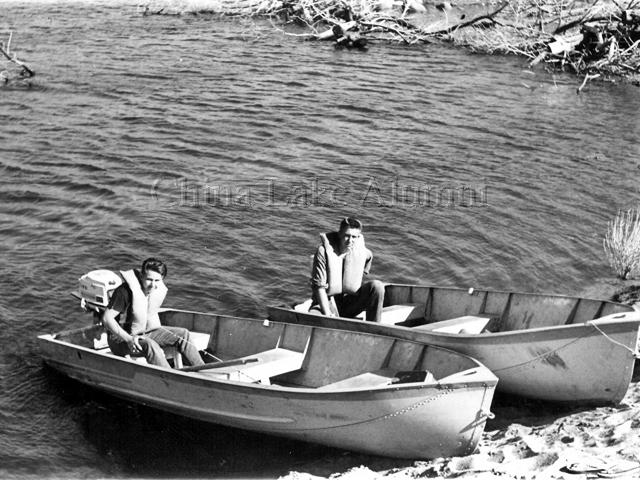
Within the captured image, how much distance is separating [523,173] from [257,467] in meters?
11.5

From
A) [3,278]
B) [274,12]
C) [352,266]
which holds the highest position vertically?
[274,12]

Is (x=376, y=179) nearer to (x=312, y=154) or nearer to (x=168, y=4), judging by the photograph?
(x=312, y=154)

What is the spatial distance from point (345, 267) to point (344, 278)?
0.15 metres

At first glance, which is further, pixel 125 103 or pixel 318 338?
pixel 125 103

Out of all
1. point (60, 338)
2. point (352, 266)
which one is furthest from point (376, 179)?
point (60, 338)

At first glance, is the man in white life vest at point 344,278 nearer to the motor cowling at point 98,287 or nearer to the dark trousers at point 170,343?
the dark trousers at point 170,343

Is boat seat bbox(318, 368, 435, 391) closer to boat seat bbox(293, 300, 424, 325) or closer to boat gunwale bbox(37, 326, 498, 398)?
boat gunwale bbox(37, 326, 498, 398)

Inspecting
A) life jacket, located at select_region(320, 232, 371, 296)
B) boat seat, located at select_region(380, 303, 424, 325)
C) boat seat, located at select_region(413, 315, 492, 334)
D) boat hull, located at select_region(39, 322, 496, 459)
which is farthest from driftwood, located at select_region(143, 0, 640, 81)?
boat hull, located at select_region(39, 322, 496, 459)

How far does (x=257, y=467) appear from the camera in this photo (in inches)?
362

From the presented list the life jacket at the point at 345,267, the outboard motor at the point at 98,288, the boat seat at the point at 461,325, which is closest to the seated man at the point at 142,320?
the outboard motor at the point at 98,288

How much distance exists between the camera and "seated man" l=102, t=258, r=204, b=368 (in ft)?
32.6

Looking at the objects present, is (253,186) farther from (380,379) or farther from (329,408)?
(329,408)

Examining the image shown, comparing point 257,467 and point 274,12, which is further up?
point 274,12

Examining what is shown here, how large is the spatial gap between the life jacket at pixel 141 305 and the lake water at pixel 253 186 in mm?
1019
